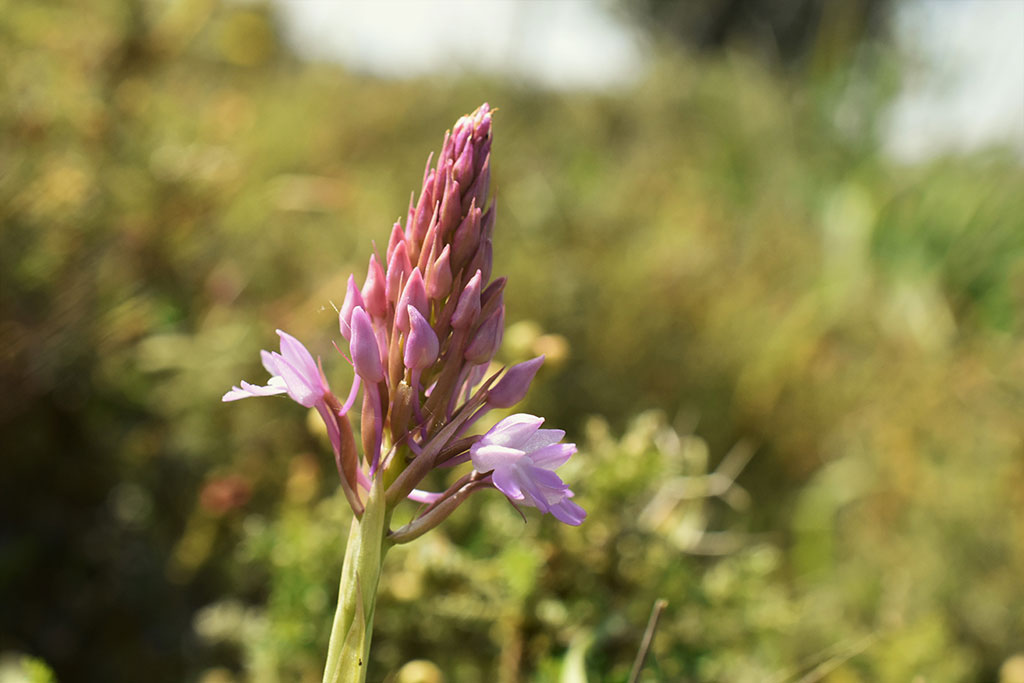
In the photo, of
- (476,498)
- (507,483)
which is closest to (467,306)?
(507,483)

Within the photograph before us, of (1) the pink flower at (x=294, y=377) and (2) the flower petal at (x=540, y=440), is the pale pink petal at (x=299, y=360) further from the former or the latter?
(2) the flower petal at (x=540, y=440)

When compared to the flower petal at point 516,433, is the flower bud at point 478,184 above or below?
above

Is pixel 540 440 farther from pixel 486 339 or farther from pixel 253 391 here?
pixel 253 391

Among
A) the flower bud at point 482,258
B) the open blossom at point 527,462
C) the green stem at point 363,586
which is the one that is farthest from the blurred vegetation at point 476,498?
the flower bud at point 482,258

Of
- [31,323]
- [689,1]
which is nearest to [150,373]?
[31,323]

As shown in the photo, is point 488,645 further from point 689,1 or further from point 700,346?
point 689,1

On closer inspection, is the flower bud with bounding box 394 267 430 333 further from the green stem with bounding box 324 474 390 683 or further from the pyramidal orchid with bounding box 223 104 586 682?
the green stem with bounding box 324 474 390 683

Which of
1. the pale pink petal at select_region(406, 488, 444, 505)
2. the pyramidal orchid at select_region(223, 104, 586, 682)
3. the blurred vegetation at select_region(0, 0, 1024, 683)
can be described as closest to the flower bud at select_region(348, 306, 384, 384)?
the pyramidal orchid at select_region(223, 104, 586, 682)
